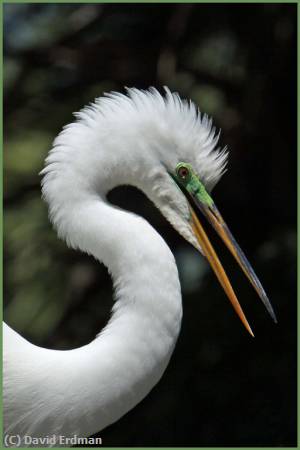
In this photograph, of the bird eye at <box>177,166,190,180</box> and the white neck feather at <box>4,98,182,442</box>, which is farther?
the bird eye at <box>177,166,190,180</box>

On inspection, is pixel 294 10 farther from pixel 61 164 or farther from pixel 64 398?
pixel 64 398

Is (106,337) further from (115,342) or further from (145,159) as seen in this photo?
(145,159)

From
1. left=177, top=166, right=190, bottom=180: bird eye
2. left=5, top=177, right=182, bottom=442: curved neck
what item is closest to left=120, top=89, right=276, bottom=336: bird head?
left=177, top=166, right=190, bottom=180: bird eye

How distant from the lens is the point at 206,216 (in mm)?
1357

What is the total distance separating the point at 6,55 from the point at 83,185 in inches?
58.4

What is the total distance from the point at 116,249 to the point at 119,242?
0.05 ft

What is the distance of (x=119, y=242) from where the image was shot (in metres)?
1.25

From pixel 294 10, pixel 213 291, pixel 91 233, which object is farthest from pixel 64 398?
pixel 294 10

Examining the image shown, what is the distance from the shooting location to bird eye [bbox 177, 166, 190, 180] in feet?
4.38

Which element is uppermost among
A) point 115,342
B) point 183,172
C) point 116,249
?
point 183,172

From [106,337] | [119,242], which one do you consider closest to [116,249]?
[119,242]

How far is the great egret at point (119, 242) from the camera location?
48.7 inches

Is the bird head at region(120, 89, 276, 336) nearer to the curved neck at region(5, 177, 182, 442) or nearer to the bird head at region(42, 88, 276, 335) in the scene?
the bird head at region(42, 88, 276, 335)

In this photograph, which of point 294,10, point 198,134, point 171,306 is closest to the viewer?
point 171,306
